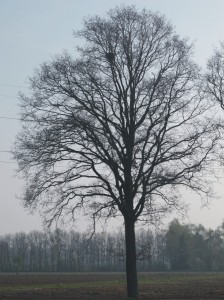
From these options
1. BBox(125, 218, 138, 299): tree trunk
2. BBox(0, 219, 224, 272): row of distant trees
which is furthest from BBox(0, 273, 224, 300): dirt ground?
BBox(0, 219, 224, 272): row of distant trees

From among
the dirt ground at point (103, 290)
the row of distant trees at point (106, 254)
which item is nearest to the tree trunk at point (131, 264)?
the dirt ground at point (103, 290)

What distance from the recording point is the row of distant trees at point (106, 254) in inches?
5153

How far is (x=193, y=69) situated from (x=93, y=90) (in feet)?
17.6

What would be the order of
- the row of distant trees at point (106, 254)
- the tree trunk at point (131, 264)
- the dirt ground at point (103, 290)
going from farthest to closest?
the row of distant trees at point (106, 254)
the dirt ground at point (103, 290)
the tree trunk at point (131, 264)

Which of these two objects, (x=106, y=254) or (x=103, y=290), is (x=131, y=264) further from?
(x=106, y=254)

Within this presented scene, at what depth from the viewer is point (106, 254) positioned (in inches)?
5340

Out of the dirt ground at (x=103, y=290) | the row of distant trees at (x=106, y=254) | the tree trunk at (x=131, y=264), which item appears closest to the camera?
the tree trunk at (x=131, y=264)

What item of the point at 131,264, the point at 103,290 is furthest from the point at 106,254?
the point at 131,264

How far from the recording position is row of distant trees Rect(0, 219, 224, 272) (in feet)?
429

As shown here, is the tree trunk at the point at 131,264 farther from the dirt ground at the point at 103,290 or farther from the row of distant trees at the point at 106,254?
the row of distant trees at the point at 106,254

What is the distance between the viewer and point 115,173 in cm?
2458

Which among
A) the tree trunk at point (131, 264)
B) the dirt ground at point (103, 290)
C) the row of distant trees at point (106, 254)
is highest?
the row of distant trees at point (106, 254)

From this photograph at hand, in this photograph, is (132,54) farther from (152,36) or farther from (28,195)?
(28,195)

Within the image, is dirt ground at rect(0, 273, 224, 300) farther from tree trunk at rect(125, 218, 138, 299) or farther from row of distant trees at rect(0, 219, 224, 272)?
row of distant trees at rect(0, 219, 224, 272)
